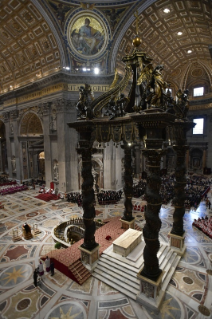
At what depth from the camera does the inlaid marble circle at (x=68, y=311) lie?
601 cm

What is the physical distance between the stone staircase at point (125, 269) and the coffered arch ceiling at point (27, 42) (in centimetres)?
1686

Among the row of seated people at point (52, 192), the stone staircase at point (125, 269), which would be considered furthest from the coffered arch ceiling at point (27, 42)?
→ the stone staircase at point (125, 269)

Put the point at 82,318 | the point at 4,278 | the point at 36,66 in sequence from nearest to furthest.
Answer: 1. the point at 82,318
2. the point at 4,278
3. the point at 36,66

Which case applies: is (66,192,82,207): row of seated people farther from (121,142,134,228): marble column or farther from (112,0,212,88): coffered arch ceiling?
(112,0,212,88): coffered arch ceiling

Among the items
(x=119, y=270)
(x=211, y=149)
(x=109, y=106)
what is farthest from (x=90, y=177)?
(x=211, y=149)

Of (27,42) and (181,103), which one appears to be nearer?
(181,103)

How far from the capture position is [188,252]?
9008 millimetres

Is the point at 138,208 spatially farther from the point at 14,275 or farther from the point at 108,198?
the point at 14,275

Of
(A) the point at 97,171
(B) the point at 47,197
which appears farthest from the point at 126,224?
(B) the point at 47,197

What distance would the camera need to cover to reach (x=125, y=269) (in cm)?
727

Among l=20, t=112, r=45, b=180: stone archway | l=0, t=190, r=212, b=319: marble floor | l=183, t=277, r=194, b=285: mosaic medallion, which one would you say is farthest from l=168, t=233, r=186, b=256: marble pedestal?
l=20, t=112, r=45, b=180: stone archway

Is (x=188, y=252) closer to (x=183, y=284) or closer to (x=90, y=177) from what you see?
(x=183, y=284)

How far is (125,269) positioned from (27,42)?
21650 mm

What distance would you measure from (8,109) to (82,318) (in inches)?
976
